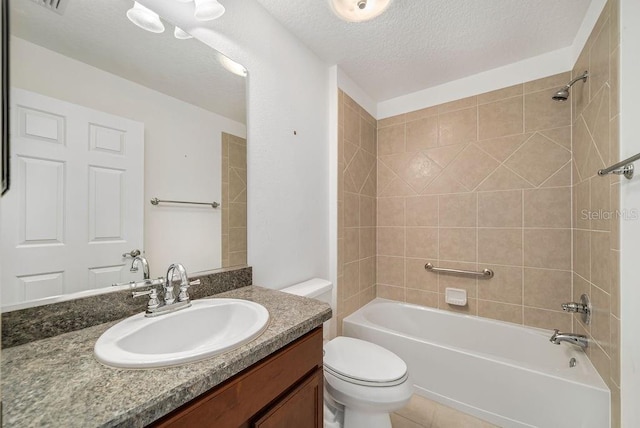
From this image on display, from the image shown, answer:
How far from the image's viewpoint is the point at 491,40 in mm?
1621

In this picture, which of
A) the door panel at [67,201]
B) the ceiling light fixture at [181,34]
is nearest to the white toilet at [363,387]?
the door panel at [67,201]

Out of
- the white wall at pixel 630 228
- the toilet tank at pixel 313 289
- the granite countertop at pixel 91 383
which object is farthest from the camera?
the toilet tank at pixel 313 289

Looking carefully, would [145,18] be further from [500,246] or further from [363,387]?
[500,246]

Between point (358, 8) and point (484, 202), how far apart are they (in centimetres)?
162

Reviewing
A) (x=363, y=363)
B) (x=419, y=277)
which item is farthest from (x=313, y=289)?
(x=419, y=277)

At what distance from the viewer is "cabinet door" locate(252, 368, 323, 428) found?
0.72 meters

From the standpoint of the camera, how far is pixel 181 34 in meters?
1.07

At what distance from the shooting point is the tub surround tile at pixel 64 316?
666 millimetres

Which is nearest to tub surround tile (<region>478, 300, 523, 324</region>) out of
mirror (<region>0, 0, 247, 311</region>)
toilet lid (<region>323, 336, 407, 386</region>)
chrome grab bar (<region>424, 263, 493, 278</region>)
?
chrome grab bar (<region>424, 263, 493, 278</region>)

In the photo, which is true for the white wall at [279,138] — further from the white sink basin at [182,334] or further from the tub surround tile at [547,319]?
the tub surround tile at [547,319]

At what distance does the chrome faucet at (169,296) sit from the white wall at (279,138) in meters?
0.40

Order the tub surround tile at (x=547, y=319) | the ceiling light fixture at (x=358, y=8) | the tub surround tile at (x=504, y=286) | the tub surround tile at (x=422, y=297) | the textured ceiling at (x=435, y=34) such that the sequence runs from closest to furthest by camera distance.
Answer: the ceiling light fixture at (x=358, y=8) → the textured ceiling at (x=435, y=34) → the tub surround tile at (x=547, y=319) → the tub surround tile at (x=504, y=286) → the tub surround tile at (x=422, y=297)

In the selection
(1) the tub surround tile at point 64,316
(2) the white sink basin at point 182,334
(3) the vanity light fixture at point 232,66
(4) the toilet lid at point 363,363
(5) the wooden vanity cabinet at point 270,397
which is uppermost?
(3) the vanity light fixture at point 232,66

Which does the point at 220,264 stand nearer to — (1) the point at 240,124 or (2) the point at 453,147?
(1) the point at 240,124
